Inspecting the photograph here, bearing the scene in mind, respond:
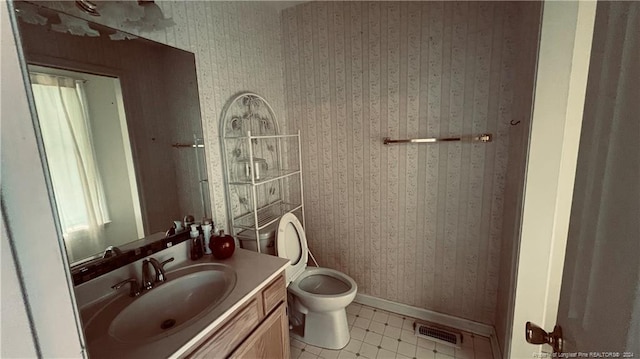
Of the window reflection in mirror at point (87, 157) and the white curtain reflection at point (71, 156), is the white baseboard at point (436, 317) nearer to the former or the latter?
the window reflection in mirror at point (87, 157)

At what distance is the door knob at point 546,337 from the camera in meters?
0.57

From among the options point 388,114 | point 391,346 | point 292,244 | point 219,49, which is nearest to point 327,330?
point 391,346

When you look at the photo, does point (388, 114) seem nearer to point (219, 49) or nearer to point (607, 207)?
point (219, 49)

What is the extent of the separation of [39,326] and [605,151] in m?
0.79

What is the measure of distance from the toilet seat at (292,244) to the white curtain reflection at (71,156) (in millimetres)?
978

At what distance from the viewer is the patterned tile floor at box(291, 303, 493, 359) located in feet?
5.78

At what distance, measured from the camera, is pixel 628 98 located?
0.36 m

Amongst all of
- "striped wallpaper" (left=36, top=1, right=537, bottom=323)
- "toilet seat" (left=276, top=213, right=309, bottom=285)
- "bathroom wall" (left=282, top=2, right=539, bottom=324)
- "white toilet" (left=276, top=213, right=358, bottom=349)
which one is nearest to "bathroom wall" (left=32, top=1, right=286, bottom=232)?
"striped wallpaper" (left=36, top=1, right=537, bottom=323)

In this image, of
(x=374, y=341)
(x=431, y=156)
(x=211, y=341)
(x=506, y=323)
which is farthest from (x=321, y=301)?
(x=431, y=156)

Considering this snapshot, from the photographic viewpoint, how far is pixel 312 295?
68.5 inches

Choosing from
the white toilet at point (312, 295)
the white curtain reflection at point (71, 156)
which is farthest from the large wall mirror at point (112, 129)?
the white toilet at point (312, 295)

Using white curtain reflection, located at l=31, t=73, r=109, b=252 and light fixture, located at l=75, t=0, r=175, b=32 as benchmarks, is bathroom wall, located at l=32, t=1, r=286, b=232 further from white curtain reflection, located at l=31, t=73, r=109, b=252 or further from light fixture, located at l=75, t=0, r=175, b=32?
white curtain reflection, located at l=31, t=73, r=109, b=252

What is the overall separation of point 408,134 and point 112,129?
171 centimetres

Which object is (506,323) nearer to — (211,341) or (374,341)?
(374,341)
